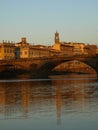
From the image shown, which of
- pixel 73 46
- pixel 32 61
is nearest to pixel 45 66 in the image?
pixel 32 61

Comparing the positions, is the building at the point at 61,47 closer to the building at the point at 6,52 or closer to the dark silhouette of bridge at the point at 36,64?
the building at the point at 6,52

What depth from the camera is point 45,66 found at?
79.8 m

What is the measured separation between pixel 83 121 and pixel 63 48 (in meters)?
138

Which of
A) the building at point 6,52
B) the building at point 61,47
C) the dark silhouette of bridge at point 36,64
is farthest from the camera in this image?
the building at point 61,47

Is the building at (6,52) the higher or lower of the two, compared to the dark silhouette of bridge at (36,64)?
higher

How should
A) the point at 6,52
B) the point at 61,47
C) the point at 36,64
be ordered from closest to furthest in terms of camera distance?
the point at 36,64, the point at 6,52, the point at 61,47

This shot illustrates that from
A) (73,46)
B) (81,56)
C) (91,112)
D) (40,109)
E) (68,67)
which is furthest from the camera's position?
(73,46)

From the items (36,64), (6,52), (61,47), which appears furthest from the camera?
(61,47)

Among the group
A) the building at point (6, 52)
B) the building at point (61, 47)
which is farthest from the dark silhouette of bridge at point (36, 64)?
the building at point (61, 47)

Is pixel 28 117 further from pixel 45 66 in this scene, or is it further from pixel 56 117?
pixel 45 66

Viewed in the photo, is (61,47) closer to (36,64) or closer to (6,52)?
(6,52)

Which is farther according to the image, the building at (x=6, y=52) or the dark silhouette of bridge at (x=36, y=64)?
the building at (x=6, y=52)

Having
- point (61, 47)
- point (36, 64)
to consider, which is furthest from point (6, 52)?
point (61, 47)

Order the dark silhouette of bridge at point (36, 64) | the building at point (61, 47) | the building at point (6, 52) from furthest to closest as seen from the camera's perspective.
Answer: the building at point (61, 47) < the building at point (6, 52) < the dark silhouette of bridge at point (36, 64)
